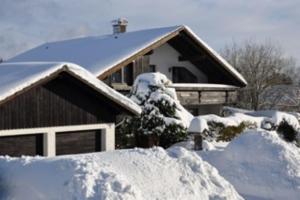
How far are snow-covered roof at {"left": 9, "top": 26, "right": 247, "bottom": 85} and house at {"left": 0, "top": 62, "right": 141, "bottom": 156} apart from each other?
5.62 m

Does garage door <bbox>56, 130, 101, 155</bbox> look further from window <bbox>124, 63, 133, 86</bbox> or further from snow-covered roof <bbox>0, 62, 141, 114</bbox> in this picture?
window <bbox>124, 63, 133, 86</bbox>

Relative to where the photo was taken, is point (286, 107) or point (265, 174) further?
point (286, 107)

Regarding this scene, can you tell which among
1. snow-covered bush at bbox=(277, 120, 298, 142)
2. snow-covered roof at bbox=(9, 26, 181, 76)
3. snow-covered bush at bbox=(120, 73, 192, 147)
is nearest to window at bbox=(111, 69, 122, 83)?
snow-covered roof at bbox=(9, 26, 181, 76)

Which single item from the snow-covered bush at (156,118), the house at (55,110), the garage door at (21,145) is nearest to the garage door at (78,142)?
the house at (55,110)

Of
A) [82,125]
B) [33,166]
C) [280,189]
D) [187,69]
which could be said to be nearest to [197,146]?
[82,125]

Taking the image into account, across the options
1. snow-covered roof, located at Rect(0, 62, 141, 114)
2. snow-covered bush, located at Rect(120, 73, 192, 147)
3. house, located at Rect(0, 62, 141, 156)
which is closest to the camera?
snow-covered roof, located at Rect(0, 62, 141, 114)

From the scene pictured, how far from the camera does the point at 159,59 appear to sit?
24.8 m

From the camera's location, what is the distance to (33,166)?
7113 millimetres

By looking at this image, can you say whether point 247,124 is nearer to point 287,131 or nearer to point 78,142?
point 287,131

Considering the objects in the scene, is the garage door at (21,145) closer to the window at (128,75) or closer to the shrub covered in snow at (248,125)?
the shrub covered in snow at (248,125)

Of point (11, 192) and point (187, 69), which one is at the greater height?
point (187, 69)

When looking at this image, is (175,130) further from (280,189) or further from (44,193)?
(44,193)

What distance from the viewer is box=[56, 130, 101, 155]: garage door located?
13297 mm

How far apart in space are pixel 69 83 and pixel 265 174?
5.14m
